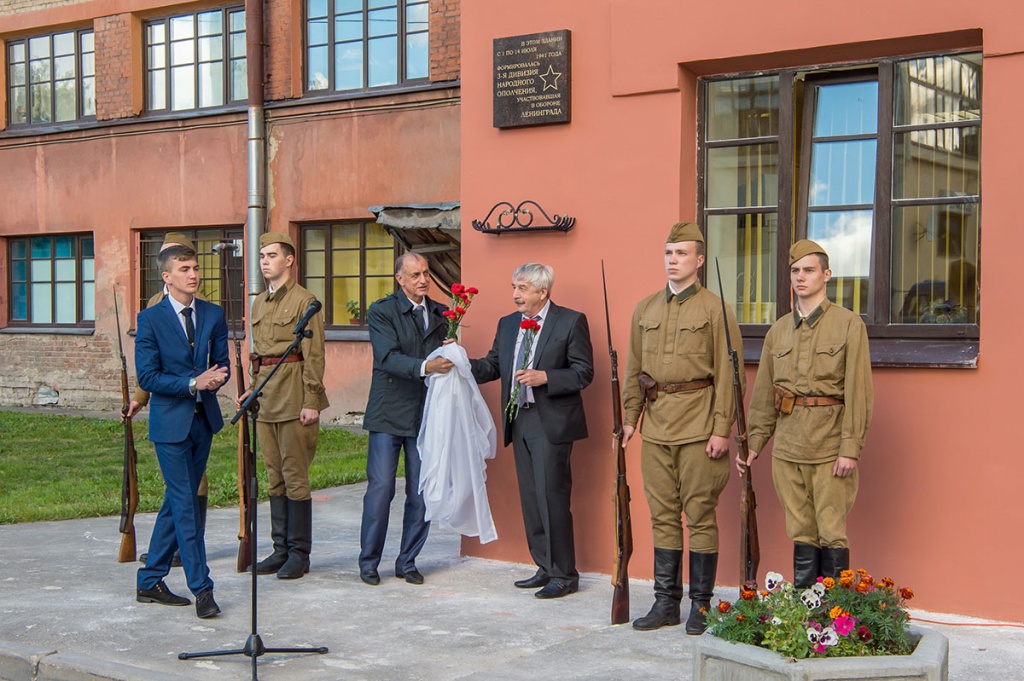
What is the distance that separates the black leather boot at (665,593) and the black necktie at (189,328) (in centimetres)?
280

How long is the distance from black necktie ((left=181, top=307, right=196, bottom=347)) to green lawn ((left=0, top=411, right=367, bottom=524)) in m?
4.04

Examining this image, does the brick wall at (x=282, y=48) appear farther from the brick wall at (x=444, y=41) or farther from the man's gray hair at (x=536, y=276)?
the man's gray hair at (x=536, y=276)

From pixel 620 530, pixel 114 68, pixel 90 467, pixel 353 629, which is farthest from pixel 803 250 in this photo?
pixel 114 68

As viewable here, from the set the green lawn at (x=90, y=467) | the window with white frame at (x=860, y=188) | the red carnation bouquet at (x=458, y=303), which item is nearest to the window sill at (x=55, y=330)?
the green lawn at (x=90, y=467)

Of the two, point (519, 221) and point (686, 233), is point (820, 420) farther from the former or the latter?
point (519, 221)

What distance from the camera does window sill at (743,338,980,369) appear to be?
6777 mm

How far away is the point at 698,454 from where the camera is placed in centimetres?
669

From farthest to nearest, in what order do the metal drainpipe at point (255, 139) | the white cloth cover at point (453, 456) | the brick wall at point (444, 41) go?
the metal drainpipe at point (255, 139) → the brick wall at point (444, 41) → the white cloth cover at point (453, 456)

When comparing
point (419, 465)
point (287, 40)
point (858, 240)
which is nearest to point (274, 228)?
point (287, 40)

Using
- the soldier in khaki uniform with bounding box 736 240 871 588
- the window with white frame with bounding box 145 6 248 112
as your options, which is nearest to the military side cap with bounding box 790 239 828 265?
the soldier in khaki uniform with bounding box 736 240 871 588

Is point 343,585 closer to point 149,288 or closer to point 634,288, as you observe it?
point 634,288

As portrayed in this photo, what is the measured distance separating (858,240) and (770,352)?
4.12 feet

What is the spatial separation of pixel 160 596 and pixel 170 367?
4.21 ft

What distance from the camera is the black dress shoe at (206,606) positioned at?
6.88 metres
